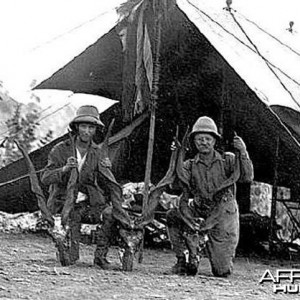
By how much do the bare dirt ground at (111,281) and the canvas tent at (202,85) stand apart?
188 centimetres

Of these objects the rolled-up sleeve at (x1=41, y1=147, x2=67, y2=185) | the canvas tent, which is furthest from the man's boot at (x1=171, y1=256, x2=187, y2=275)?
the canvas tent

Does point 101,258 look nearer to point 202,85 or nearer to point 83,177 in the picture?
point 83,177

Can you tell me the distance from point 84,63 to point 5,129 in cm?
140

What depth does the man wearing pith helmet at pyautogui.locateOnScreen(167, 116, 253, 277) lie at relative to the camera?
6.44 metres

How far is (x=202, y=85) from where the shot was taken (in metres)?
9.30

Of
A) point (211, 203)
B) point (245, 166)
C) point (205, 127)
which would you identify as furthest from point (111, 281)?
point (205, 127)

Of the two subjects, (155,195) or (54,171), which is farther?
(54,171)

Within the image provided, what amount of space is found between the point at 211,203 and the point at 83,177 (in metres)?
1.21

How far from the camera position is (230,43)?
8461 millimetres

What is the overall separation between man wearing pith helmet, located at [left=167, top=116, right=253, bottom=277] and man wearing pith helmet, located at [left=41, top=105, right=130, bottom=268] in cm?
63

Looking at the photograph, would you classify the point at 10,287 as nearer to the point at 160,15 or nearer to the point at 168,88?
the point at 160,15

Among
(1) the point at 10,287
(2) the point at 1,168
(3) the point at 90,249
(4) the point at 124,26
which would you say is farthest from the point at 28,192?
(1) the point at 10,287

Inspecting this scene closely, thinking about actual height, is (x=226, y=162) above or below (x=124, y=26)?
below

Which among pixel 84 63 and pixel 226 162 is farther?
pixel 84 63
